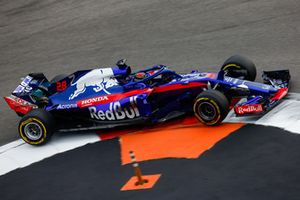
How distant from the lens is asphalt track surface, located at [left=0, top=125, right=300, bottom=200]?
6887 millimetres

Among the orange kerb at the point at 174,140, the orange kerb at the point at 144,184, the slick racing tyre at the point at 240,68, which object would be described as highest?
the slick racing tyre at the point at 240,68

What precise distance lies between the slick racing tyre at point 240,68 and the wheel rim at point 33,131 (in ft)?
13.1

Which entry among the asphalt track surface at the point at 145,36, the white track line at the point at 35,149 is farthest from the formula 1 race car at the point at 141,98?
the asphalt track surface at the point at 145,36

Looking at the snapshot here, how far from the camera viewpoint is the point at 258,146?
8086 millimetres

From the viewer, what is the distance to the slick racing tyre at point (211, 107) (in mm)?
8875

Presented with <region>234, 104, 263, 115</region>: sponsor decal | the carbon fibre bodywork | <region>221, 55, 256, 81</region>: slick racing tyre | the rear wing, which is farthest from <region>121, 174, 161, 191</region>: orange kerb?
the rear wing

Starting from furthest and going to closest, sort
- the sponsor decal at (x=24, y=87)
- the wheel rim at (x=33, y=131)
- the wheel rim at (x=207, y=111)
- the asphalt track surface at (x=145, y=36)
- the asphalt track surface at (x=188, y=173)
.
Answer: the asphalt track surface at (x=145, y=36)
the sponsor decal at (x=24, y=87)
the wheel rim at (x=33, y=131)
the wheel rim at (x=207, y=111)
the asphalt track surface at (x=188, y=173)

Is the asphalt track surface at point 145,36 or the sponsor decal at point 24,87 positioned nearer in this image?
the sponsor decal at point 24,87

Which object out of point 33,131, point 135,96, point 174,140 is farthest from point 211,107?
point 33,131

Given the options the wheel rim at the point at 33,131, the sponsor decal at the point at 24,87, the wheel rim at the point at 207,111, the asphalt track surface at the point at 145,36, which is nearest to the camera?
the wheel rim at the point at 207,111

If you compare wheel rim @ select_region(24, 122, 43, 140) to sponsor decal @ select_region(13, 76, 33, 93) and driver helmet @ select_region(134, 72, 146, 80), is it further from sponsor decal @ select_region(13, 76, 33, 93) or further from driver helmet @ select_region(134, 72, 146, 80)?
driver helmet @ select_region(134, 72, 146, 80)

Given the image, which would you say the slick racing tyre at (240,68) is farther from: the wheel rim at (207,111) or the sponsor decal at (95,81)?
the sponsor decal at (95,81)

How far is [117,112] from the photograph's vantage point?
990 cm

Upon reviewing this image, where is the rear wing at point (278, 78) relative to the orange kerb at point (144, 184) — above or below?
above
